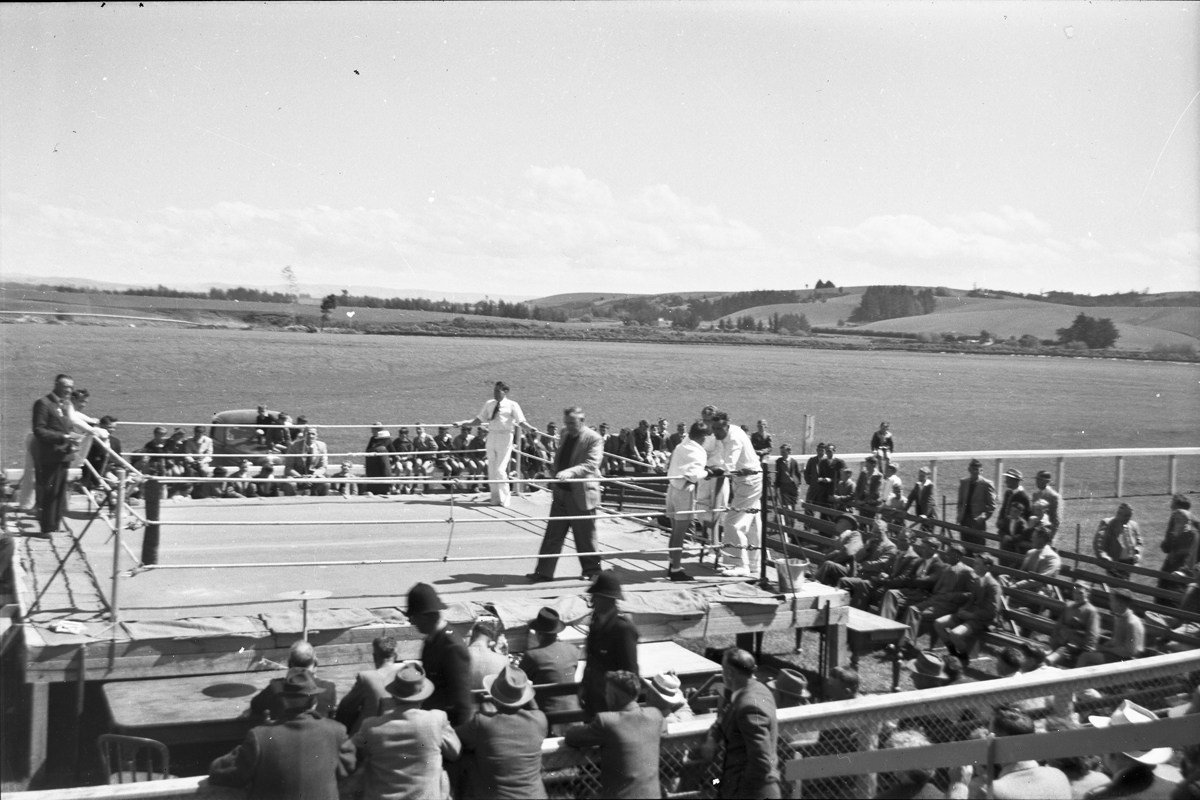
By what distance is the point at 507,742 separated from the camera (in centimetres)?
495

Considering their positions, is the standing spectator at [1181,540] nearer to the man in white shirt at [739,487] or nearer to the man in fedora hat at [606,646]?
the man in white shirt at [739,487]

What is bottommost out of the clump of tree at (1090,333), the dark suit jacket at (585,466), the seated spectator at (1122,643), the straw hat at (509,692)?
the seated spectator at (1122,643)

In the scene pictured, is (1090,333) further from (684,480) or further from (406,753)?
(406,753)

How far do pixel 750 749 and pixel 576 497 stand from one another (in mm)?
5259

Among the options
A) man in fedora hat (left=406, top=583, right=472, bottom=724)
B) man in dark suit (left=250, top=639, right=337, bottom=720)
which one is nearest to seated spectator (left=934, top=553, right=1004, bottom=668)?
man in dark suit (left=250, top=639, right=337, bottom=720)

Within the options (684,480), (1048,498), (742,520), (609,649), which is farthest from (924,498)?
(609,649)

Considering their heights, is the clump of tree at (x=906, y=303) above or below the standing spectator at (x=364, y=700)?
above

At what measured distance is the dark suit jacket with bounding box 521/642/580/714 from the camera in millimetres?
6680

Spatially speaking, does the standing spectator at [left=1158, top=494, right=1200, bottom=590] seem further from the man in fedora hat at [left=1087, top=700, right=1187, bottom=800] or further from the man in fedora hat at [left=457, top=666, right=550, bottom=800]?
the man in fedora hat at [left=457, top=666, right=550, bottom=800]

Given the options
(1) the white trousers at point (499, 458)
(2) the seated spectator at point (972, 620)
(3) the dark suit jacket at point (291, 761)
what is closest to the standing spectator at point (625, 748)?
(3) the dark suit jacket at point (291, 761)

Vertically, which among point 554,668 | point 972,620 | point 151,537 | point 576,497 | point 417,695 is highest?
point 576,497

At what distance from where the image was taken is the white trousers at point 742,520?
10.1 meters

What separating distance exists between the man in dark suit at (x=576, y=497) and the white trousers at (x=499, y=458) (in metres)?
3.03

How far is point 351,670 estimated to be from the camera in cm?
842
